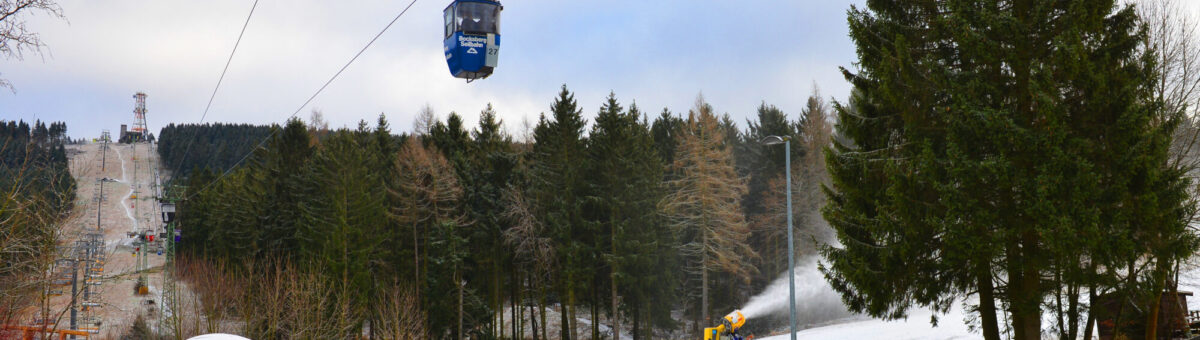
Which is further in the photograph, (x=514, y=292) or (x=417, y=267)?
(x=514, y=292)

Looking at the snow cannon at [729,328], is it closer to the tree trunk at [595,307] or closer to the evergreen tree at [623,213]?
the evergreen tree at [623,213]

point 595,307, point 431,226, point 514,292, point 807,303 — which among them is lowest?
point 807,303

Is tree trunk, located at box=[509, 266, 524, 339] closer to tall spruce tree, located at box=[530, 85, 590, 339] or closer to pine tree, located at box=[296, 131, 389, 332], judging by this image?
tall spruce tree, located at box=[530, 85, 590, 339]

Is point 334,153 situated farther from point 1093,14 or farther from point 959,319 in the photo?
point 1093,14

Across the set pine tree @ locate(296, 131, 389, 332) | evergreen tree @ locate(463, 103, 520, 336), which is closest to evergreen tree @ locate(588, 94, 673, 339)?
evergreen tree @ locate(463, 103, 520, 336)

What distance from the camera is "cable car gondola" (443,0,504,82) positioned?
1666cm

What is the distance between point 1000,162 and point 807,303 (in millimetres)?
36547

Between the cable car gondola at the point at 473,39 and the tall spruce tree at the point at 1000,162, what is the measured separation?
7735 millimetres

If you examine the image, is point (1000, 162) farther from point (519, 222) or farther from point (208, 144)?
point (208, 144)

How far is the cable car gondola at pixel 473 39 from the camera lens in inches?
656

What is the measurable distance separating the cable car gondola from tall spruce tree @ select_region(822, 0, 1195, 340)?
7735 mm

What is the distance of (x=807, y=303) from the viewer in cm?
4741

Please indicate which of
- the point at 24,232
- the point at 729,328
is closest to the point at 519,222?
the point at 729,328

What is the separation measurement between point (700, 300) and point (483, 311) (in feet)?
50.5
